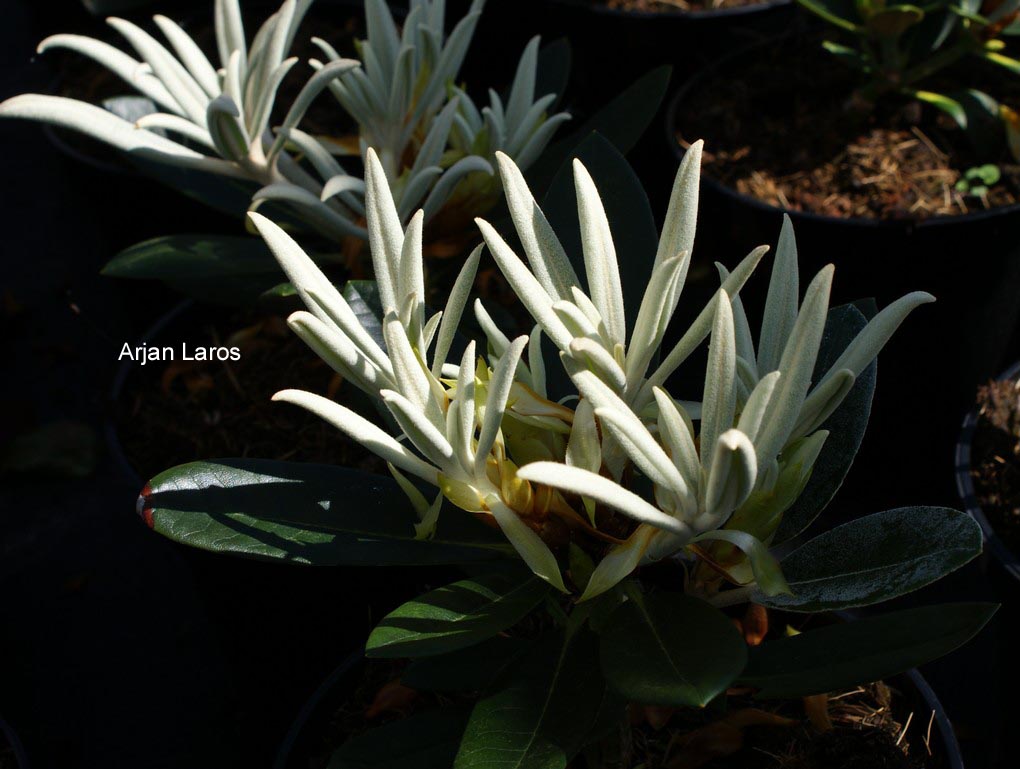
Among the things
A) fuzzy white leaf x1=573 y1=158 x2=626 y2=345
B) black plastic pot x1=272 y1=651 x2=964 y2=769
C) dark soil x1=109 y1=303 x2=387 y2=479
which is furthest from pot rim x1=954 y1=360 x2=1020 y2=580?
dark soil x1=109 y1=303 x2=387 y2=479

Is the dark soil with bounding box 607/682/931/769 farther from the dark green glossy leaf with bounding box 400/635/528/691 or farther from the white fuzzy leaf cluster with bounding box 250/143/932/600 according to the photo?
the white fuzzy leaf cluster with bounding box 250/143/932/600

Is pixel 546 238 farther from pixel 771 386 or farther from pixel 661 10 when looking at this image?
pixel 661 10

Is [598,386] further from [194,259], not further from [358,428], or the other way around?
[194,259]

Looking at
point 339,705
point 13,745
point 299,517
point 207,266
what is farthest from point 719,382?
point 13,745

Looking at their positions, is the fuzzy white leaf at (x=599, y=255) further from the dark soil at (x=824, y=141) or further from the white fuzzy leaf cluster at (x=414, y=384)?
the dark soil at (x=824, y=141)

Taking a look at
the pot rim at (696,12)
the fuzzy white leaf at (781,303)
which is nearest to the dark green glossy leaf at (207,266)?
the fuzzy white leaf at (781,303)

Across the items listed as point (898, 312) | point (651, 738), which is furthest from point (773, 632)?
point (898, 312)
